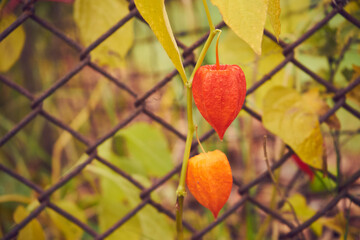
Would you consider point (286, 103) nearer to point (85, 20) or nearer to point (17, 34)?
point (85, 20)

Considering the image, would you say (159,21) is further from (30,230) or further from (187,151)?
(30,230)

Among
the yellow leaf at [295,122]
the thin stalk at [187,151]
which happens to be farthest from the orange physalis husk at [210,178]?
the yellow leaf at [295,122]

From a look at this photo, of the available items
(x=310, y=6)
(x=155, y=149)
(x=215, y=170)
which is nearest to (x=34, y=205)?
(x=155, y=149)

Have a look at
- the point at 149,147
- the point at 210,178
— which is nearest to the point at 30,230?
the point at 149,147

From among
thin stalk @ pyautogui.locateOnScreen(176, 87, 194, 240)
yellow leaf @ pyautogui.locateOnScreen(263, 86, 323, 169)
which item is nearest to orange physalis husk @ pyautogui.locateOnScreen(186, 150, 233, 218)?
thin stalk @ pyautogui.locateOnScreen(176, 87, 194, 240)

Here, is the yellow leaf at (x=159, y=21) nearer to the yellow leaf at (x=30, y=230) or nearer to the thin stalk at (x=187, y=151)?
the thin stalk at (x=187, y=151)

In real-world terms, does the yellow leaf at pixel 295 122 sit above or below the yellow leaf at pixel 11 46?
below
